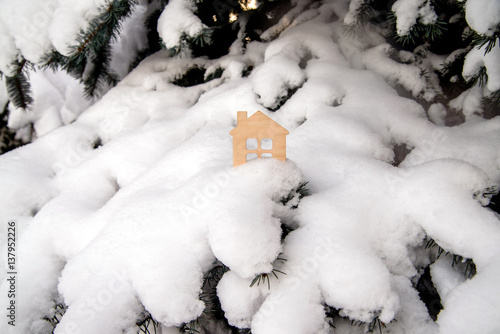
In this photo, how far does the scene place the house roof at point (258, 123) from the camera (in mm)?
924

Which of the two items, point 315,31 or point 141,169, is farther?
point 315,31

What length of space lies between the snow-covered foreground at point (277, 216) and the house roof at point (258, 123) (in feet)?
0.41

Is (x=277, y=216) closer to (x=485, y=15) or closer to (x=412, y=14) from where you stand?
(x=485, y=15)

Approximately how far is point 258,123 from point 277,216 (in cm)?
32

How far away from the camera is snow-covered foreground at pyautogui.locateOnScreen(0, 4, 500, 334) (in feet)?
2.54

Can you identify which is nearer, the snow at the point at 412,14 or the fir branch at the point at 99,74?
the snow at the point at 412,14

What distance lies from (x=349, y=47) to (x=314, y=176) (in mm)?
1042

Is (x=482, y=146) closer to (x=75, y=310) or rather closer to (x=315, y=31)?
(x=315, y=31)

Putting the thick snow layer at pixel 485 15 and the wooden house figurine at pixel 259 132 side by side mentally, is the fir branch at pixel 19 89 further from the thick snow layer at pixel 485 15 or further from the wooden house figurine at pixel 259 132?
the thick snow layer at pixel 485 15

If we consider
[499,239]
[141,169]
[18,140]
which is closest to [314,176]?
[499,239]

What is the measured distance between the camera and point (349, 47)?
1708 mm

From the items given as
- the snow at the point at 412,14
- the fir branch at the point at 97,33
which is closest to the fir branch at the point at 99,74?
the fir branch at the point at 97,33

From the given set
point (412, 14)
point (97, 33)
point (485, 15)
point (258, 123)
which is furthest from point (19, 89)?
point (485, 15)

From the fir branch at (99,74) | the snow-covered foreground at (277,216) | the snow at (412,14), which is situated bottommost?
the snow-covered foreground at (277,216)
